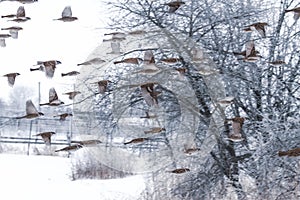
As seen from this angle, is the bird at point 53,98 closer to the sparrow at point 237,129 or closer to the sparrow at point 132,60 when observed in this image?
the sparrow at point 132,60

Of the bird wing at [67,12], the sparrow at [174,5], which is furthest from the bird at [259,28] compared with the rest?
the bird wing at [67,12]

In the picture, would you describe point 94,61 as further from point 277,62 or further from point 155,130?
point 277,62

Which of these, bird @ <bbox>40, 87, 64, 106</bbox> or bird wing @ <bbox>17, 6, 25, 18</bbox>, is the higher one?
bird wing @ <bbox>17, 6, 25, 18</bbox>

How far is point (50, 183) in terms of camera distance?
13.4 ft

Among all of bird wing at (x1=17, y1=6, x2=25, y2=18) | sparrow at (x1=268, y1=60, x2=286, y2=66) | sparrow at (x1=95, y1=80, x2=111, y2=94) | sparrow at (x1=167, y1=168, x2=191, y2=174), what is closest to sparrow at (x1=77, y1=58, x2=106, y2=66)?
sparrow at (x1=95, y1=80, x2=111, y2=94)

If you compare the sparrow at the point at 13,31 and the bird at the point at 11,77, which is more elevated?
the sparrow at the point at 13,31

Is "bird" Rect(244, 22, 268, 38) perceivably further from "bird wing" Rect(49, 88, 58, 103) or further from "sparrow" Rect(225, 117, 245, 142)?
"bird wing" Rect(49, 88, 58, 103)

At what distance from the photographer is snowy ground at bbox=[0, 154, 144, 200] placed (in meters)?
3.15

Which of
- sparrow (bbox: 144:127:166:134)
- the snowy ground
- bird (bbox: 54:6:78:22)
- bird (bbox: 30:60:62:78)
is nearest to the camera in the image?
bird (bbox: 54:6:78:22)

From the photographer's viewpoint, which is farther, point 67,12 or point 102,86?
point 102,86

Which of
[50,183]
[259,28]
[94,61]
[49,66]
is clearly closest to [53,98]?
[49,66]

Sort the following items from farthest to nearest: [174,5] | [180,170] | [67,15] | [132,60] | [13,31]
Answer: [180,170] < [132,60] < [174,5] < [13,31] < [67,15]

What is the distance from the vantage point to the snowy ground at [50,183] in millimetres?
3154

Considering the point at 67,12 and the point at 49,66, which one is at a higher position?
the point at 67,12
